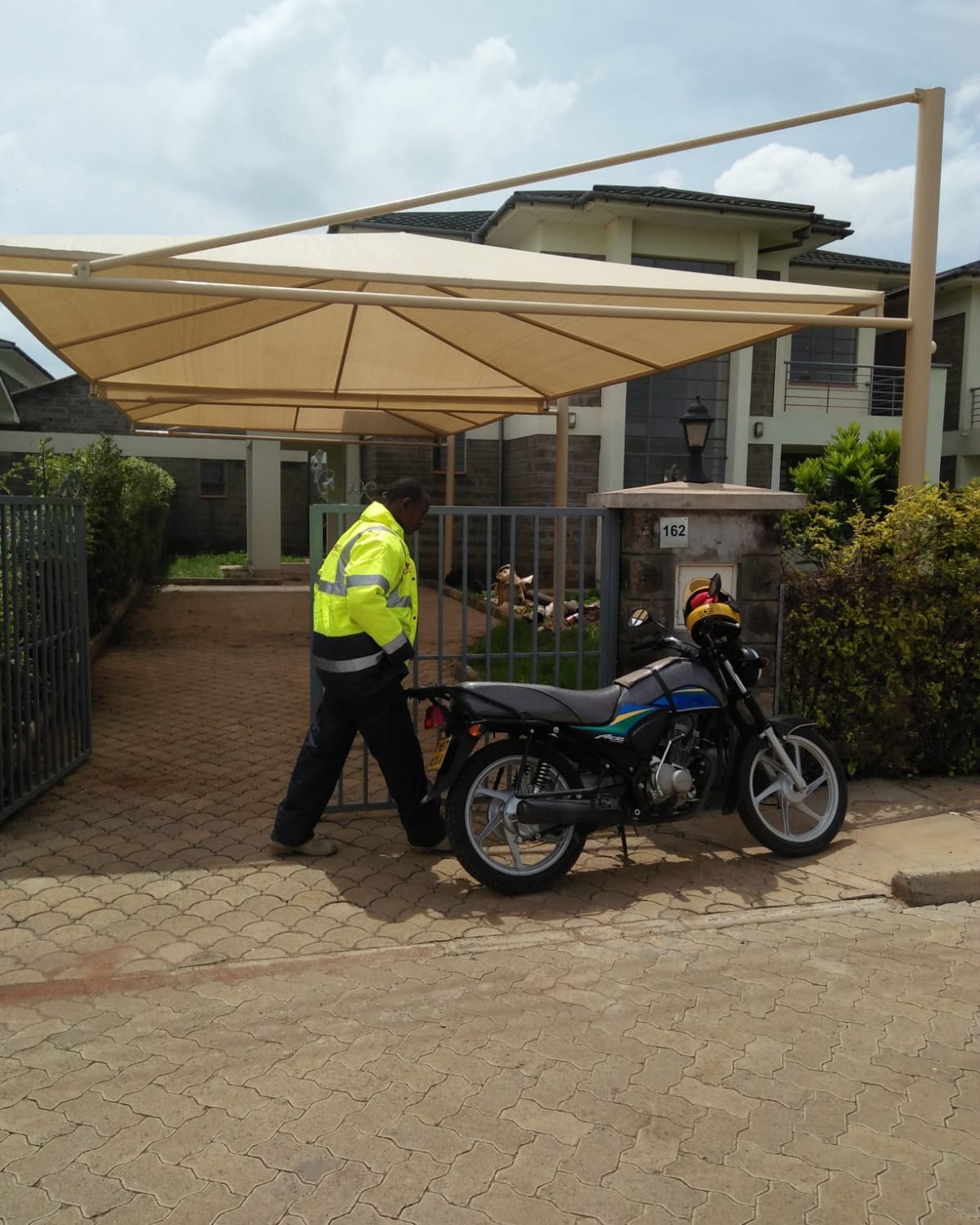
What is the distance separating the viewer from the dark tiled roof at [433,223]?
53.0 feet

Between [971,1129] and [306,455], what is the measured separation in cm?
2315

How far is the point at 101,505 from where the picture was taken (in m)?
10.1

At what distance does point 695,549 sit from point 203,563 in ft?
61.4

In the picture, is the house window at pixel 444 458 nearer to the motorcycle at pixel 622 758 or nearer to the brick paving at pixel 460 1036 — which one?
the brick paving at pixel 460 1036

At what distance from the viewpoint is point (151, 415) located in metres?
11.0

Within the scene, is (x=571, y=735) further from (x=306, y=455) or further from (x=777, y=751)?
(x=306, y=455)

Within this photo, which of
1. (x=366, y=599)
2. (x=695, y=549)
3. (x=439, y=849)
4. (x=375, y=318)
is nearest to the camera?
(x=366, y=599)

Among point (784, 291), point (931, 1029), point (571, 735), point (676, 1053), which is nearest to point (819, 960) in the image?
point (931, 1029)

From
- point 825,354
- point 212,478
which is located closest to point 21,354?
point 212,478

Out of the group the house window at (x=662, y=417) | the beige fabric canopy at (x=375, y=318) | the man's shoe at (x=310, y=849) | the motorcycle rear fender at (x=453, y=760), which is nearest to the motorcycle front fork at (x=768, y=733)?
the motorcycle rear fender at (x=453, y=760)

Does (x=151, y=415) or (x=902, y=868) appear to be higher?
(x=151, y=415)

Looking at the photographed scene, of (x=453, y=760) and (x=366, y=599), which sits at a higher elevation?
(x=366, y=599)

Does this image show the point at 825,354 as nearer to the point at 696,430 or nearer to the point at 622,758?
the point at 696,430

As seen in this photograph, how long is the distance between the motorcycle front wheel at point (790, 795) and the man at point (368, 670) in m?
1.49
